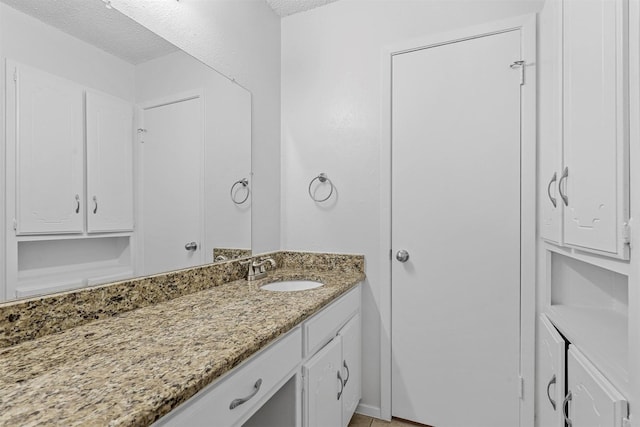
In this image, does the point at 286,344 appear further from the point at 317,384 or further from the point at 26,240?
the point at 26,240

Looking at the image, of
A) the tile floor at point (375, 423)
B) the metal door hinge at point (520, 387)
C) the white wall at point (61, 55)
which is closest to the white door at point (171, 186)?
the white wall at point (61, 55)

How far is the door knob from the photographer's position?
186 cm

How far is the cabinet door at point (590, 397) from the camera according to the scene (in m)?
0.84

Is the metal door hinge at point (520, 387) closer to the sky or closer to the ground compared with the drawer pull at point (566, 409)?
closer to the ground

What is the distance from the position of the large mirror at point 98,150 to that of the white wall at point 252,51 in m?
0.10

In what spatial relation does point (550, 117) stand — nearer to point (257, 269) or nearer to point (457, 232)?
point (457, 232)

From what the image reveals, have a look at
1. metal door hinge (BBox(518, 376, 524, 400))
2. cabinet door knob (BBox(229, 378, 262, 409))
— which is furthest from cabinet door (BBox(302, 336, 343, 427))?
metal door hinge (BBox(518, 376, 524, 400))

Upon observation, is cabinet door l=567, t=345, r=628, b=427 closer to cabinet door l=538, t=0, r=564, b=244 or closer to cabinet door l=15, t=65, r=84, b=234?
cabinet door l=538, t=0, r=564, b=244

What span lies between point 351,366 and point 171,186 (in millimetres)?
1274

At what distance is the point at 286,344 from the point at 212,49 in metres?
1.45

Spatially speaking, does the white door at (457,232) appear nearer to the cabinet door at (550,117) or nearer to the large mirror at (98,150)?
the cabinet door at (550,117)

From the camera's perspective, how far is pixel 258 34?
198 centimetres

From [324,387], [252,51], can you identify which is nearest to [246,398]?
[324,387]

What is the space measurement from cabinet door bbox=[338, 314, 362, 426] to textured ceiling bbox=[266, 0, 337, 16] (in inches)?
76.5
